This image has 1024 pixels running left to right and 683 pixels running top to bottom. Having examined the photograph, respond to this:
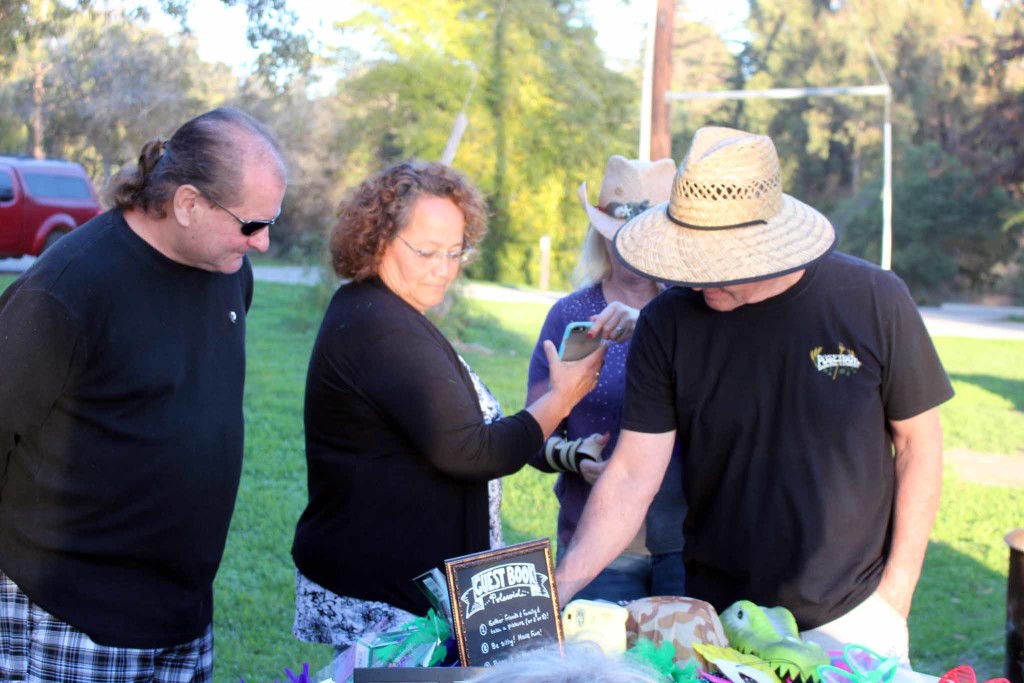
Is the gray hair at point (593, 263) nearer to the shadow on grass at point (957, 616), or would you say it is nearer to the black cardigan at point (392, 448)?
the black cardigan at point (392, 448)

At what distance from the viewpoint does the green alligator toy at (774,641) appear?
1.66 m

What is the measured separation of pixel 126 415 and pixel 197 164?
0.64 meters

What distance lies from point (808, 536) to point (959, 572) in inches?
169

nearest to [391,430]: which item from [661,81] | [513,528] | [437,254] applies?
[437,254]

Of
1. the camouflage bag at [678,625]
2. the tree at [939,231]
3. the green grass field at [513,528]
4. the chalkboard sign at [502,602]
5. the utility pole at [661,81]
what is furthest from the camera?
the tree at [939,231]

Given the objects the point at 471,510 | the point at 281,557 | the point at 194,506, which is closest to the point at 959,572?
the point at 281,557

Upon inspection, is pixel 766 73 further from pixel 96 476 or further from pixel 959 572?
pixel 96 476

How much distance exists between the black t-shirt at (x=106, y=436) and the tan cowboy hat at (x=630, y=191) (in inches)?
55.4

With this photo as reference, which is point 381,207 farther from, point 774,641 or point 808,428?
point 774,641

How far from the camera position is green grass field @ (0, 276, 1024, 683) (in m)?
4.68

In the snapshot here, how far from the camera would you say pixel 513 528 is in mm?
6164

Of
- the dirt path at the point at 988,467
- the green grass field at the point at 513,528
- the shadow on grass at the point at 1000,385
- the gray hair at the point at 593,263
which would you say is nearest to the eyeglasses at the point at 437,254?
the gray hair at the point at 593,263

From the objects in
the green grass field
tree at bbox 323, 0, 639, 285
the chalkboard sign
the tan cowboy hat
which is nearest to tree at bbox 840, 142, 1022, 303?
tree at bbox 323, 0, 639, 285

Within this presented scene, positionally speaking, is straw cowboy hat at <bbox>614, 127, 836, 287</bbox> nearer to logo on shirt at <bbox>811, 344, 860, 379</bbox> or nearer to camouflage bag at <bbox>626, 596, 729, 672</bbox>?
logo on shirt at <bbox>811, 344, 860, 379</bbox>
